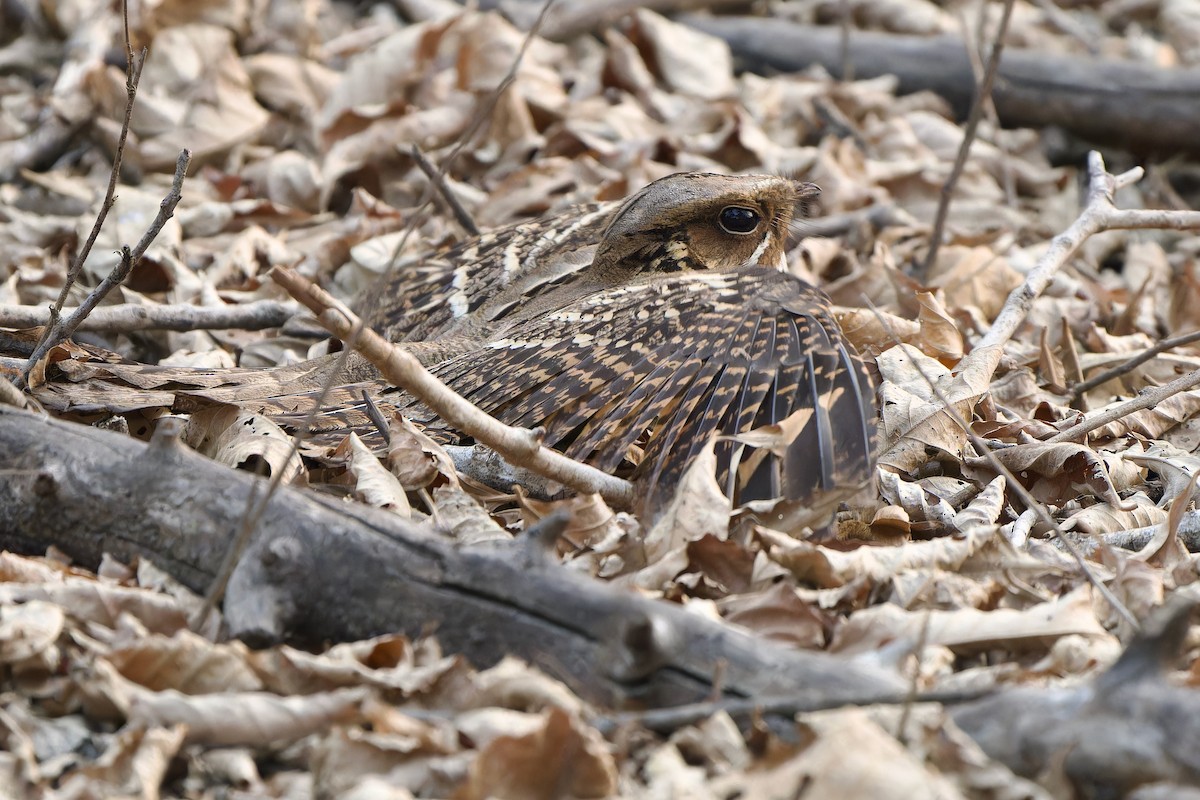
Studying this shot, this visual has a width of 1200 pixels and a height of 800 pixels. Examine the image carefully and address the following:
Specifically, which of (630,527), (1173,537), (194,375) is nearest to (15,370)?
(194,375)

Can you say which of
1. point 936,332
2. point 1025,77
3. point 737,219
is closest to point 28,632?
point 737,219

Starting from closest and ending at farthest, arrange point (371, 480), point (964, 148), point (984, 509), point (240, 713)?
point (240, 713)
point (371, 480)
point (984, 509)
point (964, 148)

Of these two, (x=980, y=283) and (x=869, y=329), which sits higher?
(x=869, y=329)

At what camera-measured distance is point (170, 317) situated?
413 centimetres

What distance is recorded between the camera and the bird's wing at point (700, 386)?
9.99 ft

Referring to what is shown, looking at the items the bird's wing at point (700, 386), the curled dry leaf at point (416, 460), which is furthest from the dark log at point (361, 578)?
the bird's wing at point (700, 386)

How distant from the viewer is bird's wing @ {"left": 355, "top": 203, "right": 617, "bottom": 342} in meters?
4.20

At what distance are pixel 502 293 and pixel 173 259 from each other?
152 cm

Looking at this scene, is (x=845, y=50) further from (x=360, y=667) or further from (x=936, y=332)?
(x=360, y=667)

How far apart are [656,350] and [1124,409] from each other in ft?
4.75

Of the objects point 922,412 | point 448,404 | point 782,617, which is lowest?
point 922,412

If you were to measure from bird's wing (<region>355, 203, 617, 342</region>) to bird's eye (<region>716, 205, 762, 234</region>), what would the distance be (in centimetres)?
41

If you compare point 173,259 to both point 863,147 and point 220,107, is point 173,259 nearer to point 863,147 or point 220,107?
point 220,107

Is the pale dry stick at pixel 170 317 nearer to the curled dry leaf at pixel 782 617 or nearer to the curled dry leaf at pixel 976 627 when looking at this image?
the curled dry leaf at pixel 782 617
